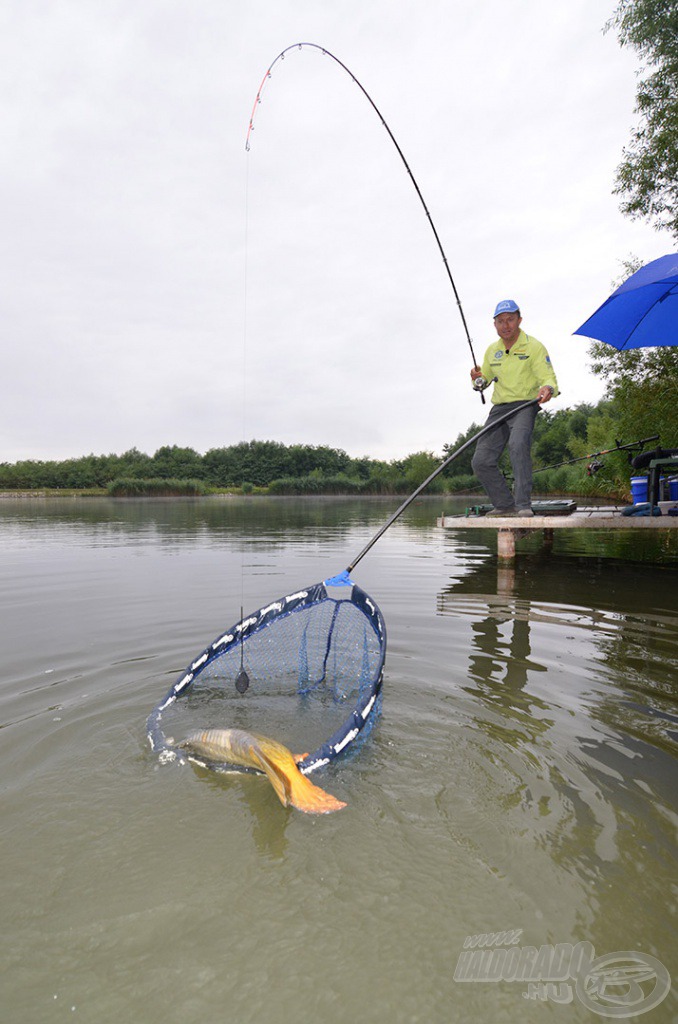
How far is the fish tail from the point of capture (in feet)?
8.65

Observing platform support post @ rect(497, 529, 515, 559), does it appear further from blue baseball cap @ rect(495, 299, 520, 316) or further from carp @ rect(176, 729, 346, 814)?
carp @ rect(176, 729, 346, 814)

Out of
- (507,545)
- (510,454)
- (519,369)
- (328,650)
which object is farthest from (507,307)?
(328,650)

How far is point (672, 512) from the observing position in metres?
9.01

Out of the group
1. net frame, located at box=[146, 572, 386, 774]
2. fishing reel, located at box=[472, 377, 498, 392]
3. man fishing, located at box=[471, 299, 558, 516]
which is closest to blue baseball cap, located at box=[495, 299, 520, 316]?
man fishing, located at box=[471, 299, 558, 516]

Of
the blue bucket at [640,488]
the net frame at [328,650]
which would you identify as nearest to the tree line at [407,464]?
the blue bucket at [640,488]

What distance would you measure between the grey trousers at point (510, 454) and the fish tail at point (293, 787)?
5917mm

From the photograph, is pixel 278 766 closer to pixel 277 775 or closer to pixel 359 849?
pixel 277 775

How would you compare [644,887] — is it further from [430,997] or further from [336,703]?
[336,703]

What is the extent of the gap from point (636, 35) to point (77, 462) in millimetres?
102231

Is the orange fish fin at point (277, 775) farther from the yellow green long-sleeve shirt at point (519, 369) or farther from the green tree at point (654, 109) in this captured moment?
the green tree at point (654, 109)

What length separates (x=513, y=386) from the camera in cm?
779

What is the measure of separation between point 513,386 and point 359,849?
6.66m

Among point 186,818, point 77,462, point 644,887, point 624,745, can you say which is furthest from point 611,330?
point 77,462

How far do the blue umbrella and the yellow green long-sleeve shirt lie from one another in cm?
144
